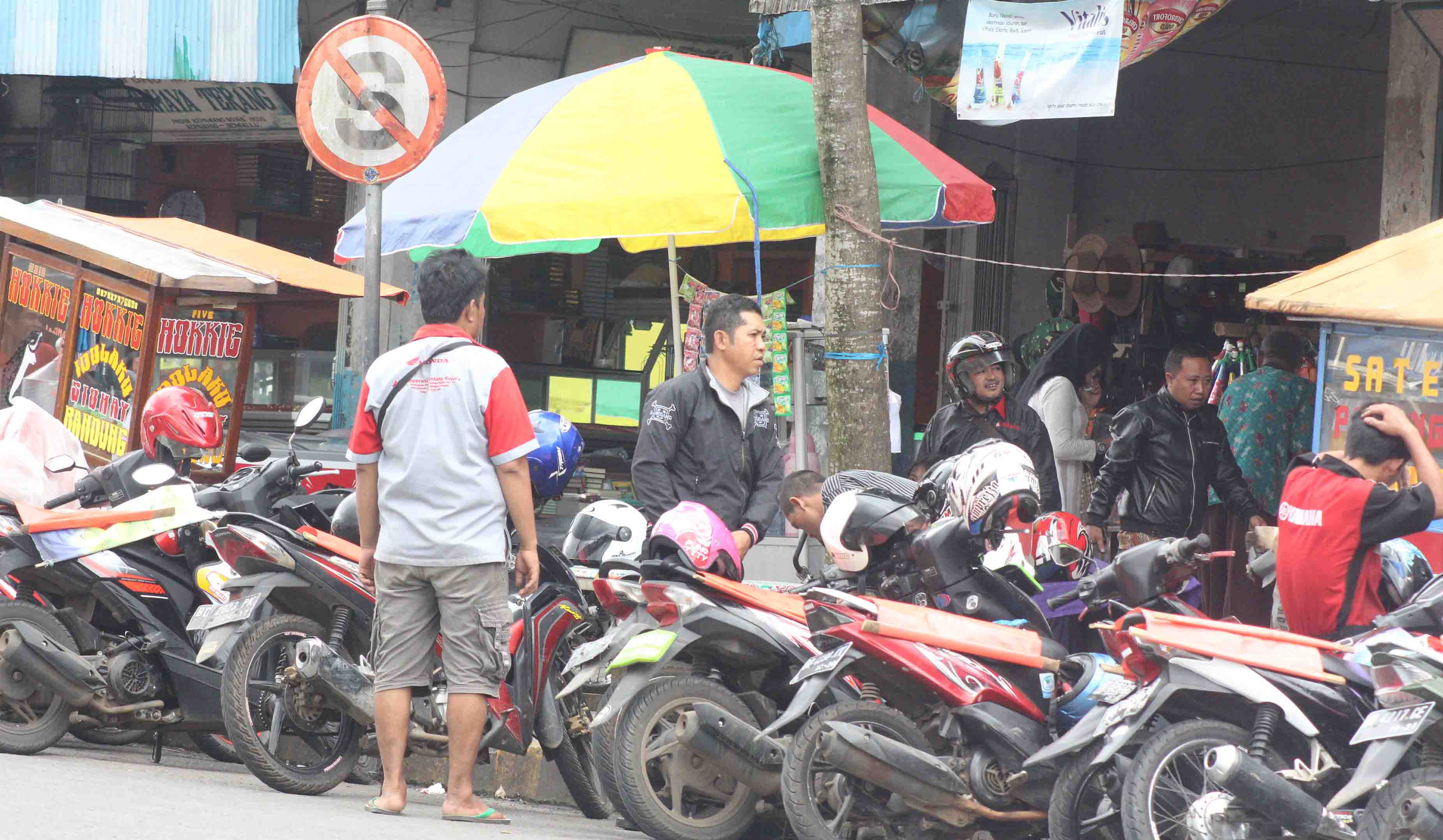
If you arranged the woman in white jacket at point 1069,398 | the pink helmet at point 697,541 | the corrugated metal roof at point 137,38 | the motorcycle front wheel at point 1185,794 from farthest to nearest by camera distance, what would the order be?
the corrugated metal roof at point 137,38 < the woman in white jacket at point 1069,398 < the pink helmet at point 697,541 < the motorcycle front wheel at point 1185,794

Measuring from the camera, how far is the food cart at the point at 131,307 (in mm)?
7316

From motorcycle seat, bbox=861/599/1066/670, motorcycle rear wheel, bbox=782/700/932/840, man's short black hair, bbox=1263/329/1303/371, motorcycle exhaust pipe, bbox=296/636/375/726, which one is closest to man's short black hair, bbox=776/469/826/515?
motorcycle seat, bbox=861/599/1066/670

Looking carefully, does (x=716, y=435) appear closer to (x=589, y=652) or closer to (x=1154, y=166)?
(x=589, y=652)

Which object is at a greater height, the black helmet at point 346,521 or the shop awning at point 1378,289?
the shop awning at point 1378,289

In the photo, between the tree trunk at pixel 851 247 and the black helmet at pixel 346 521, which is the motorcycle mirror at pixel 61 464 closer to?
the black helmet at pixel 346 521

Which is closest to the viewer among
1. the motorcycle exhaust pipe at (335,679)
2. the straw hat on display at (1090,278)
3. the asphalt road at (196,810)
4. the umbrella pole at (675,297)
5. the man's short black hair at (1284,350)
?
the asphalt road at (196,810)

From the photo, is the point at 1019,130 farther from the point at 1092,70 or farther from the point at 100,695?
the point at 100,695

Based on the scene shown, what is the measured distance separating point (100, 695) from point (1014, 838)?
3.41m

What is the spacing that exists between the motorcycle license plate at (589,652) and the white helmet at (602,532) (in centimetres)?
50

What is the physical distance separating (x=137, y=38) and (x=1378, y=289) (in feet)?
32.4

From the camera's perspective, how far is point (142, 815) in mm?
4941

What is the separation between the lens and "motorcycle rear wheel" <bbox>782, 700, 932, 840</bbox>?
462 centimetres

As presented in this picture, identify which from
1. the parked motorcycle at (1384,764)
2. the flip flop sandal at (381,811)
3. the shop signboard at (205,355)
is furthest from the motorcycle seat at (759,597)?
the shop signboard at (205,355)

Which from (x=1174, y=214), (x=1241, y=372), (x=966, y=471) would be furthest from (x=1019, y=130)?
(x=966, y=471)
